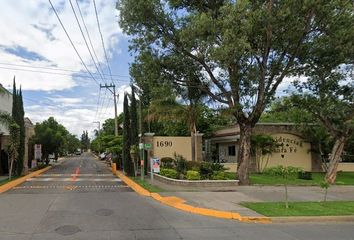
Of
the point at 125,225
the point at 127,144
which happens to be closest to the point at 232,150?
the point at 127,144

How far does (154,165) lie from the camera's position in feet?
82.8

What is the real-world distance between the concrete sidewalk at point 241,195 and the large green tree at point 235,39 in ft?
10.00

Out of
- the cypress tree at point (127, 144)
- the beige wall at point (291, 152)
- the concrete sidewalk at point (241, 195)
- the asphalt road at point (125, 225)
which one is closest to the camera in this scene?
the asphalt road at point (125, 225)

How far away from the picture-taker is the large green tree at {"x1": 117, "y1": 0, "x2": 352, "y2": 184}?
818 inches

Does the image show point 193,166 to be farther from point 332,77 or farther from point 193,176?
point 332,77

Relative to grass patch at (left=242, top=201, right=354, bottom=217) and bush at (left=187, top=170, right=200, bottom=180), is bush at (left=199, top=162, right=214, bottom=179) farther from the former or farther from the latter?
grass patch at (left=242, top=201, right=354, bottom=217)

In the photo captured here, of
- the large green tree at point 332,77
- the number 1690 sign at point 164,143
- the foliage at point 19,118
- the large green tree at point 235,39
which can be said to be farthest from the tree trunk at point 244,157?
the foliage at point 19,118

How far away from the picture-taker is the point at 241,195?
1933cm

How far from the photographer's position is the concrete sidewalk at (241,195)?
16.0 metres

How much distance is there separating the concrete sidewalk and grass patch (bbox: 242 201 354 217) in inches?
19.7

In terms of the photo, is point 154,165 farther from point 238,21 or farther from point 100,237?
point 100,237

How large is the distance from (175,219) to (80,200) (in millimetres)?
5517

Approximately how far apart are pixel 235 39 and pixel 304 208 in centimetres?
870

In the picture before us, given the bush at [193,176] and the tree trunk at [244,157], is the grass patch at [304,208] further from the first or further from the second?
the bush at [193,176]
